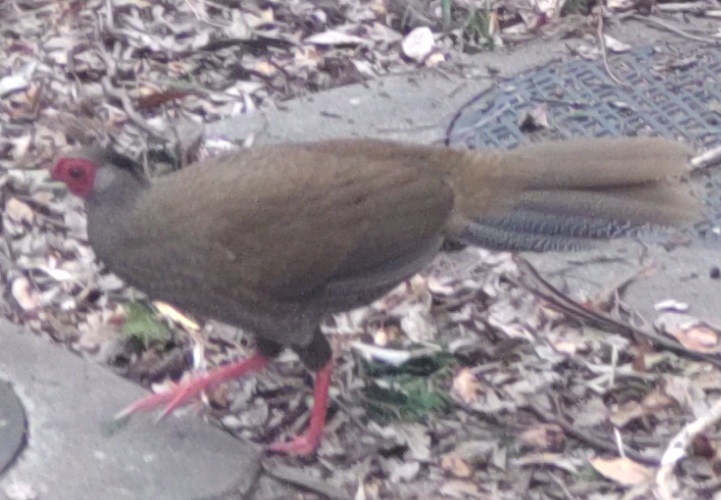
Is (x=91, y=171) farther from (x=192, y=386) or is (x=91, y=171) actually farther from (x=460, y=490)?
(x=460, y=490)

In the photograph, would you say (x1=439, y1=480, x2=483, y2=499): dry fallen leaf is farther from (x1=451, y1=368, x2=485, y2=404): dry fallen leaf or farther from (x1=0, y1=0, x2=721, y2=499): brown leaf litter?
(x1=451, y1=368, x2=485, y2=404): dry fallen leaf

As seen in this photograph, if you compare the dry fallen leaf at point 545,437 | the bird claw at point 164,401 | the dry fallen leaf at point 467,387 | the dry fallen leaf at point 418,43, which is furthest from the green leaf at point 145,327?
the dry fallen leaf at point 418,43

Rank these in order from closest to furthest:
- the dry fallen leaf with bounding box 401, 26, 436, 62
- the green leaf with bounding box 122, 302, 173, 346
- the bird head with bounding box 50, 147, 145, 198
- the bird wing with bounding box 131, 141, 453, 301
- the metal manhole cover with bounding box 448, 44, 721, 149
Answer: the bird wing with bounding box 131, 141, 453, 301 < the bird head with bounding box 50, 147, 145, 198 < the green leaf with bounding box 122, 302, 173, 346 < the metal manhole cover with bounding box 448, 44, 721, 149 < the dry fallen leaf with bounding box 401, 26, 436, 62

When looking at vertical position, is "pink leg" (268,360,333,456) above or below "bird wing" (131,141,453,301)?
below

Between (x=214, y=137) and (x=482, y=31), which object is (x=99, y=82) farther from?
(x=482, y=31)

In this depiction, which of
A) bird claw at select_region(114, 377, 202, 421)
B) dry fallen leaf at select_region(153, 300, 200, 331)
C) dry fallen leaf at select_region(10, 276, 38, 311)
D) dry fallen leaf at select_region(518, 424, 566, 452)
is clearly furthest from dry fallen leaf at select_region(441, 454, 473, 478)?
dry fallen leaf at select_region(10, 276, 38, 311)

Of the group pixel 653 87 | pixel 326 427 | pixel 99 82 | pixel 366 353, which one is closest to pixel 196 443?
pixel 326 427

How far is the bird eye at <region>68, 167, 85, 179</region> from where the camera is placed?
331cm

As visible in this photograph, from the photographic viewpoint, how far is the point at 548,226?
11.3 feet

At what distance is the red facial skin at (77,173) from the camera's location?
130 inches

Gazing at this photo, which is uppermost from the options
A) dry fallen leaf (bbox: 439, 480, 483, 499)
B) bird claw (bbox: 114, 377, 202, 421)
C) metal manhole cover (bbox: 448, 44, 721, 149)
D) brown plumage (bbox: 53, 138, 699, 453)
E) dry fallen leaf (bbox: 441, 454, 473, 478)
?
brown plumage (bbox: 53, 138, 699, 453)

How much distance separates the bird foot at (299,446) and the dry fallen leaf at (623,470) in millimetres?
725

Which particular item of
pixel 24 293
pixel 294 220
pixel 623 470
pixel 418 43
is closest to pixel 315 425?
pixel 294 220

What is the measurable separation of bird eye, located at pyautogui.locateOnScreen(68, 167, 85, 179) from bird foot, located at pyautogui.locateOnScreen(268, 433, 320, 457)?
859 mm
